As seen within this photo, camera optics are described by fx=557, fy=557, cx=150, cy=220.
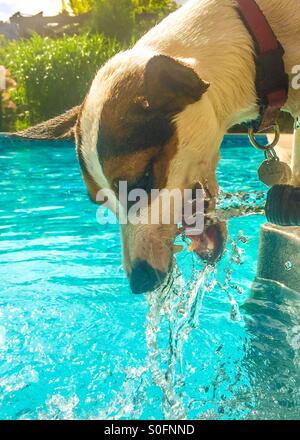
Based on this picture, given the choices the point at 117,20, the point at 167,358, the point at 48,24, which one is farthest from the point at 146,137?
the point at 48,24

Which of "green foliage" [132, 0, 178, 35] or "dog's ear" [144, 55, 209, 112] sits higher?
"green foliage" [132, 0, 178, 35]

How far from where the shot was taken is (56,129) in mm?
2309

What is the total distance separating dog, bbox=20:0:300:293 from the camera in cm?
196

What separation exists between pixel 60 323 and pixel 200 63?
1939 millimetres

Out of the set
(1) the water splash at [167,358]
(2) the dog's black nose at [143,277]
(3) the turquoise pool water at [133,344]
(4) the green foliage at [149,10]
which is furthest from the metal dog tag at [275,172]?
(4) the green foliage at [149,10]

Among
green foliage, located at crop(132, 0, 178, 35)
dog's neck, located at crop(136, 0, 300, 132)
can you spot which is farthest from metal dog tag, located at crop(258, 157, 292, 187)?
green foliage, located at crop(132, 0, 178, 35)

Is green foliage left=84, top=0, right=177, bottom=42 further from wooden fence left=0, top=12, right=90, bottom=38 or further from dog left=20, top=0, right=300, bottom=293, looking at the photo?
dog left=20, top=0, right=300, bottom=293

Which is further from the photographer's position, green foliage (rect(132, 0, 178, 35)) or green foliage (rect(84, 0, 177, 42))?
green foliage (rect(132, 0, 178, 35))

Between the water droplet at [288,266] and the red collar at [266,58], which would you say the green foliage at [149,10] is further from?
the red collar at [266,58]

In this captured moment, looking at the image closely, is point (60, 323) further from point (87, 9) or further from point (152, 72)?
point (87, 9)

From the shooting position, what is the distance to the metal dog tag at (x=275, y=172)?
276 centimetres

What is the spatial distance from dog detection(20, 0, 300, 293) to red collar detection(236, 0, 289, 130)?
0.09 feet

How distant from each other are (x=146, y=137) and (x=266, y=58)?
0.58 m

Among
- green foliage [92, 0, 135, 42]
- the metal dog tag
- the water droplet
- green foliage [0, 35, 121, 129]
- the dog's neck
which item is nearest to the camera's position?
the dog's neck
